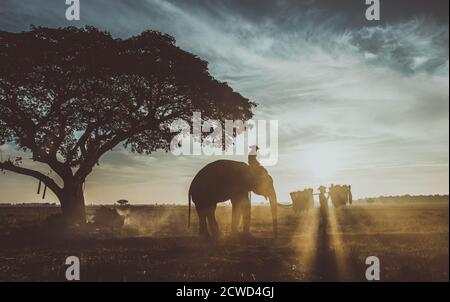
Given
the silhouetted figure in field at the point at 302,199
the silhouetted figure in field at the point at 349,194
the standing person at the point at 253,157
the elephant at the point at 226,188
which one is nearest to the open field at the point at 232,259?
the elephant at the point at 226,188

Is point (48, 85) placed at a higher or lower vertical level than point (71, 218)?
higher

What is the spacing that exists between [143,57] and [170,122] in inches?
170

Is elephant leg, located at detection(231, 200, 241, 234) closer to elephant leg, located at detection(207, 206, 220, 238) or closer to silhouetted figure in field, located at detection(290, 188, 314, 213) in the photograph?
elephant leg, located at detection(207, 206, 220, 238)

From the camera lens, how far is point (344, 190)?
3114 centimetres

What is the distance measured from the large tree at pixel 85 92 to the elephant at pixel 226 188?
8168 mm

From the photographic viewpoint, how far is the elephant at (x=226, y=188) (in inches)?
606

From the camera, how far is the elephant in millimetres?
15391

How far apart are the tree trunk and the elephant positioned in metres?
8.63

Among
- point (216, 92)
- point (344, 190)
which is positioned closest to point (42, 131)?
point (216, 92)

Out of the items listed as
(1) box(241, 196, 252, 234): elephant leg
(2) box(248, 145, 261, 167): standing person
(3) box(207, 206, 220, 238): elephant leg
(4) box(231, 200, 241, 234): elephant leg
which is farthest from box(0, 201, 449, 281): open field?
(2) box(248, 145, 261, 167): standing person

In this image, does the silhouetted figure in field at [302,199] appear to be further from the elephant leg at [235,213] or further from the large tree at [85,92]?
the elephant leg at [235,213]
